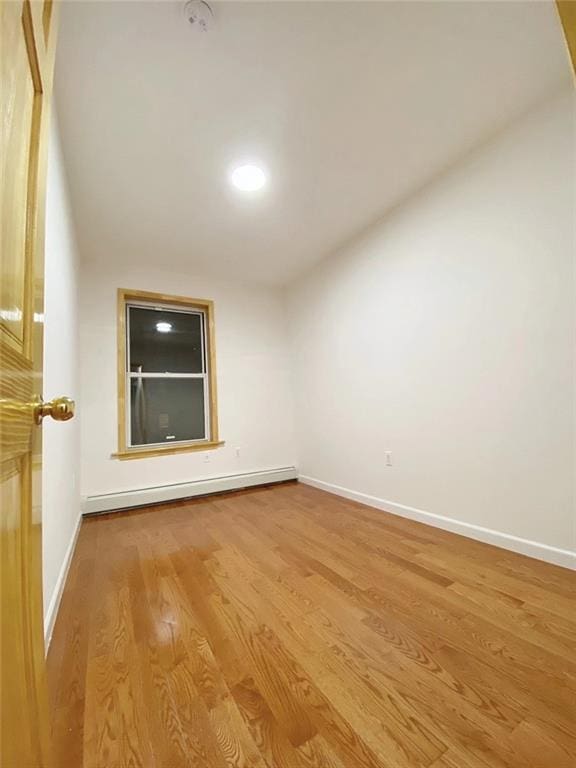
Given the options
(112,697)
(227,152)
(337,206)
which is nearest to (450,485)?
(112,697)

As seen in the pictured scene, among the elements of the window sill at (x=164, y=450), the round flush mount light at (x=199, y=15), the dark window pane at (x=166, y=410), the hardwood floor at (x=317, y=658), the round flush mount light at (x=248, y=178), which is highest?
the round flush mount light at (x=199, y=15)

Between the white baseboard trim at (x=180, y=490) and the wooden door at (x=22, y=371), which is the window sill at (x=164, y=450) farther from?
the wooden door at (x=22, y=371)

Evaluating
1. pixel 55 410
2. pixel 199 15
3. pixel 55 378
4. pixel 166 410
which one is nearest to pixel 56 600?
pixel 55 378

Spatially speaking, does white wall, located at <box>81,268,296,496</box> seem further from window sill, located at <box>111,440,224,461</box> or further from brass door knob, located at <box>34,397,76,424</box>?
A: brass door knob, located at <box>34,397,76,424</box>

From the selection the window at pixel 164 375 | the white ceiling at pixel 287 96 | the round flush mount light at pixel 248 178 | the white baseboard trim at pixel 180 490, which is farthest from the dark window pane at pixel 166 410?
the round flush mount light at pixel 248 178

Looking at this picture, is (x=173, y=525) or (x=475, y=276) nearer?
(x=475, y=276)

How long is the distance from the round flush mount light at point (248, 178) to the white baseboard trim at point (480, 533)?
108 inches

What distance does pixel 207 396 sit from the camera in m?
3.81

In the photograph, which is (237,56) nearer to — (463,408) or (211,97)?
(211,97)

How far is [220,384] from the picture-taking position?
12.4 feet

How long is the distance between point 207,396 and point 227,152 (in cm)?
251

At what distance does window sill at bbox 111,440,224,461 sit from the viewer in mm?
3201

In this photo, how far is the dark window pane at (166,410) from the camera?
136 inches

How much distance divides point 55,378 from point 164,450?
1.90 meters
